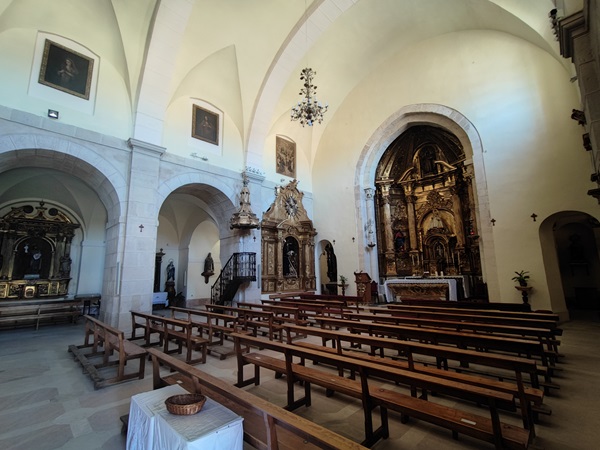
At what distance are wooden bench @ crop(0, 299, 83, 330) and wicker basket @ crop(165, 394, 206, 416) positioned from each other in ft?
29.3

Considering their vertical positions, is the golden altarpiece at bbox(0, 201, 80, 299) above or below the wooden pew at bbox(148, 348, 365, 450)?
above

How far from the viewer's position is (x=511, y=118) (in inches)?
345

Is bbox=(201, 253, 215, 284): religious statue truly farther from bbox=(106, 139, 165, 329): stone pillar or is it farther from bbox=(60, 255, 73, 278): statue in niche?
bbox=(106, 139, 165, 329): stone pillar

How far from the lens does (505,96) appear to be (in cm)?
893

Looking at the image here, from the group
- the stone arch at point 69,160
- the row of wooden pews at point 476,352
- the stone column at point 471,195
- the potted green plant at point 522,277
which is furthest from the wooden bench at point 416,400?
the stone column at point 471,195

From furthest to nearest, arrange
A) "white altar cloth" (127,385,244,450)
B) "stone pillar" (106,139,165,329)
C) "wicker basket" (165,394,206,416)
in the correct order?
1. "stone pillar" (106,139,165,329)
2. "wicker basket" (165,394,206,416)
3. "white altar cloth" (127,385,244,450)

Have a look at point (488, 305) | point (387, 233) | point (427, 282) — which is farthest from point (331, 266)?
point (488, 305)

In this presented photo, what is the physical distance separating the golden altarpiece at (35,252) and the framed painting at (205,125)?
226 inches

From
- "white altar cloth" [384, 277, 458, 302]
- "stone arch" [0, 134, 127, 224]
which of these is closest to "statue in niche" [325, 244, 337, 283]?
"white altar cloth" [384, 277, 458, 302]

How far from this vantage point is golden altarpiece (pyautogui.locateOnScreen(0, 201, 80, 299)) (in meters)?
9.25

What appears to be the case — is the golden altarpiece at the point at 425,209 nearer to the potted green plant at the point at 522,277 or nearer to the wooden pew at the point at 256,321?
the potted green plant at the point at 522,277

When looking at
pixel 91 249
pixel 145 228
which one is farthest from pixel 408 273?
pixel 91 249

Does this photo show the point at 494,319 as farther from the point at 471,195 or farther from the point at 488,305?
the point at 471,195

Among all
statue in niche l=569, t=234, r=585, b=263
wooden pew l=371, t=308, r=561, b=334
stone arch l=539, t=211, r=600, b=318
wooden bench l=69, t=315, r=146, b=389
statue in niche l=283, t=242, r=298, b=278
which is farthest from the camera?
statue in niche l=283, t=242, r=298, b=278
